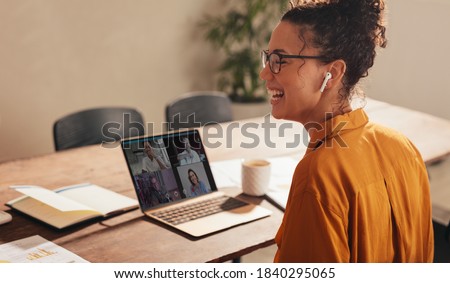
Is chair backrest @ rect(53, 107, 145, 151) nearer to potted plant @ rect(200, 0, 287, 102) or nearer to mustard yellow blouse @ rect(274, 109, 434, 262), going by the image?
mustard yellow blouse @ rect(274, 109, 434, 262)

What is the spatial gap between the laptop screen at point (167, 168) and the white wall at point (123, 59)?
6.75 feet

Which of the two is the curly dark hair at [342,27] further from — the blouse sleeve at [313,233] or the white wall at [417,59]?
the white wall at [417,59]

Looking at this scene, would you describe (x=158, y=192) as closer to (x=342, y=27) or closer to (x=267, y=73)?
(x=267, y=73)

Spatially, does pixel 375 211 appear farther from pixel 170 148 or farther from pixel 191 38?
pixel 191 38

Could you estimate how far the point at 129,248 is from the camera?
146 centimetres

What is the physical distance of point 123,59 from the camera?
4051mm

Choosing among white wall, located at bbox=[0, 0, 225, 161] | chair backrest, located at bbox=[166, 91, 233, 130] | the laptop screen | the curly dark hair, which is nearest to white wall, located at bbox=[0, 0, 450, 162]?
white wall, located at bbox=[0, 0, 225, 161]

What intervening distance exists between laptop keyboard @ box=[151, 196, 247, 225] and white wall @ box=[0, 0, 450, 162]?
2072mm

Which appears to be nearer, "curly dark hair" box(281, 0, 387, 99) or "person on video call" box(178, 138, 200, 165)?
"curly dark hair" box(281, 0, 387, 99)

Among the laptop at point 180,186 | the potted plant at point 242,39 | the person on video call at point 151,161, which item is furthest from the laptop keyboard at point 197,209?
the potted plant at point 242,39

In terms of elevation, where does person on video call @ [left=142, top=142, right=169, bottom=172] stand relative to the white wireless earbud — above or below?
below

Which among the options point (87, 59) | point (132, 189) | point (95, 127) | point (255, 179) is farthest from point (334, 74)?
point (87, 59)

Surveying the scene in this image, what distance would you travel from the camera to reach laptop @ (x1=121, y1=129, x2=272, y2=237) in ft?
5.39
